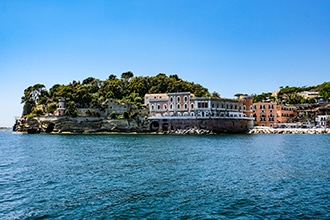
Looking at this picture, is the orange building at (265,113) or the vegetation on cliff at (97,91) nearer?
the vegetation on cliff at (97,91)

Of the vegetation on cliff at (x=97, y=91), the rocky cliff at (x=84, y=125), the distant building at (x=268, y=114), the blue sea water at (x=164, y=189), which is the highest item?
the vegetation on cliff at (x=97, y=91)

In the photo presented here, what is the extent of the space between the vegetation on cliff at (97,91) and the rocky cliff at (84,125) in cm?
250

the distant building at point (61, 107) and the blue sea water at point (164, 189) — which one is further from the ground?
the distant building at point (61, 107)

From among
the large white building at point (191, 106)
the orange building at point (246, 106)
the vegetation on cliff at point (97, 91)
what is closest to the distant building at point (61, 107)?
the vegetation on cliff at point (97, 91)

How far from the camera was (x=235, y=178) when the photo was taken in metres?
21.3

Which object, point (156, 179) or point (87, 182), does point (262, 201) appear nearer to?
point (156, 179)

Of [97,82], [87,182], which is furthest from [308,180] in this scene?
[97,82]

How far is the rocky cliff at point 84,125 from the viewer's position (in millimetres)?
82500

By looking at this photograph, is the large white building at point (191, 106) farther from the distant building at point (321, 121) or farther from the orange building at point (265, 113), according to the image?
the distant building at point (321, 121)

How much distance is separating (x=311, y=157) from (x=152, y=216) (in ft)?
80.0

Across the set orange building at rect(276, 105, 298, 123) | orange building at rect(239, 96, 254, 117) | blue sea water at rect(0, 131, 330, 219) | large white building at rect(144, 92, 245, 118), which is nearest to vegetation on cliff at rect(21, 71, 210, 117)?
large white building at rect(144, 92, 245, 118)

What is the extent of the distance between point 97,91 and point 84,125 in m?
24.9

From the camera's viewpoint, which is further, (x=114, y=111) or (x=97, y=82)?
(x=97, y=82)

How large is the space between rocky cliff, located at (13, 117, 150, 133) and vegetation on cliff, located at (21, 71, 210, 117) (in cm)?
250
